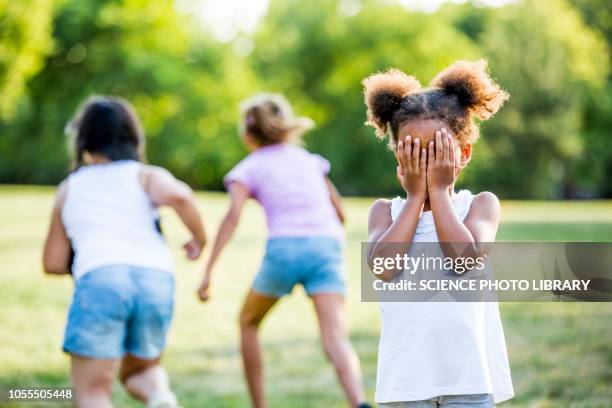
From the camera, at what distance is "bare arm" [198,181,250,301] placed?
5.02 m

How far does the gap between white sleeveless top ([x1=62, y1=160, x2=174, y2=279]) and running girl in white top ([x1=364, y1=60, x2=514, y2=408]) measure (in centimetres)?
153

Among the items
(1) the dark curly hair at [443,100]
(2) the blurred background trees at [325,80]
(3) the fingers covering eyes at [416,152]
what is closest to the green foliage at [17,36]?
(2) the blurred background trees at [325,80]

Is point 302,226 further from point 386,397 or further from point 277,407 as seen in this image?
point 386,397

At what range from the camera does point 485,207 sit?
303cm

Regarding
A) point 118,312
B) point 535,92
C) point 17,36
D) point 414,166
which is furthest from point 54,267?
point 535,92

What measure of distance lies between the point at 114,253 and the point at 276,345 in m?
3.91

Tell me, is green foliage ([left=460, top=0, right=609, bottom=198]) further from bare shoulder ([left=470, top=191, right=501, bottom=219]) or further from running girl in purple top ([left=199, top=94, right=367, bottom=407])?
bare shoulder ([left=470, top=191, right=501, bottom=219])

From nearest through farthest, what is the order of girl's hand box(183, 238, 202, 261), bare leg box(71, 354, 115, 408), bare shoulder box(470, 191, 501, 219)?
bare shoulder box(470, 191, 501, 219) < bare leg box(71, 354, 115, 408) < girl's hand box(183, 238, 202, 261)

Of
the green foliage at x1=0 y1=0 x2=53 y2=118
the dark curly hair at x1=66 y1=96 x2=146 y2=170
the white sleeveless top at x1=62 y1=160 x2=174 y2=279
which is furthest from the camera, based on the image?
the green foliage at x1=0 y1=0 x2=53 y2=118

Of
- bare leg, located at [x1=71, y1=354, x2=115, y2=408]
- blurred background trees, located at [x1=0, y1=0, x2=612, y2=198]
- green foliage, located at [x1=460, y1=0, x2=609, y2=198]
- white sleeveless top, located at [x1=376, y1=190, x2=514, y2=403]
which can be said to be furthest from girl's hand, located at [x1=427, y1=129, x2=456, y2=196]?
green foliage, located at [x1=460, y1=0, x2=609, y2=198]

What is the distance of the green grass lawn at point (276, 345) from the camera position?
5.90 m

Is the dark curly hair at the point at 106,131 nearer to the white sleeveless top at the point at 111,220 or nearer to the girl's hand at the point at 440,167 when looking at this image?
the white sleeveless top at the point at 111,220

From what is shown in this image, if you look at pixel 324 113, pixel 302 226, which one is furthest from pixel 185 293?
pixel 324 113

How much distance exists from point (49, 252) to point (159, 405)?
0.94m
